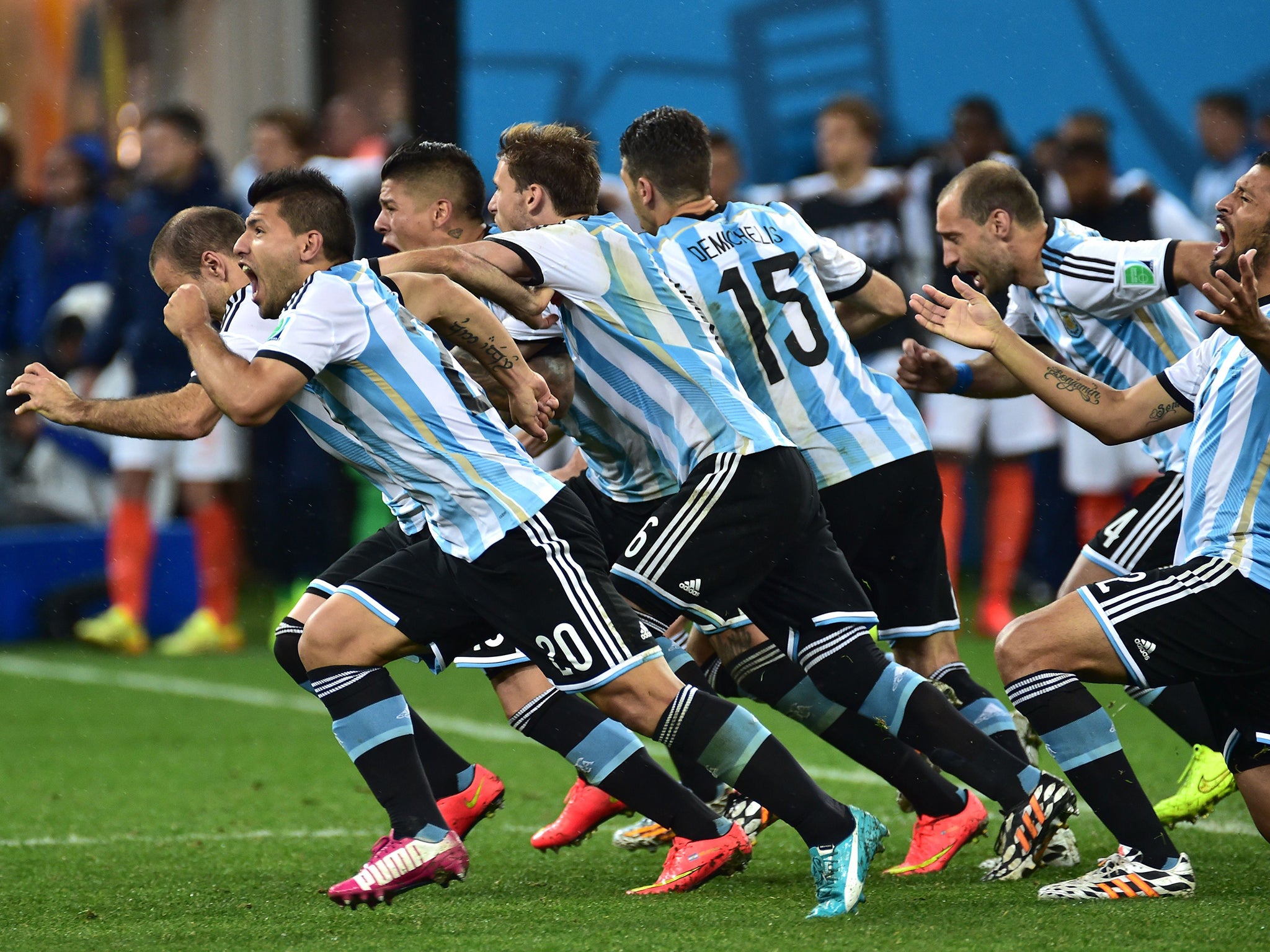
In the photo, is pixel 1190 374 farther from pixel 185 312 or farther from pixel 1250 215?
pixel 185 312

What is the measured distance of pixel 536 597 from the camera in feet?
14.0

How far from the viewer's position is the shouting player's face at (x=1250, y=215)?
440cm

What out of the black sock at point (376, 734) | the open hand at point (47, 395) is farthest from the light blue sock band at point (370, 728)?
the open hand at point (47, 395)

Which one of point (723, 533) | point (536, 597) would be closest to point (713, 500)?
point (723, 533)

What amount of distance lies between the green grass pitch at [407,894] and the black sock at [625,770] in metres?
0.21

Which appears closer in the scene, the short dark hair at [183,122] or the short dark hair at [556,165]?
the short dark hair at [556,165]

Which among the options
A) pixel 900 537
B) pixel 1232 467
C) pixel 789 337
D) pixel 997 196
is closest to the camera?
pixel 1232 467

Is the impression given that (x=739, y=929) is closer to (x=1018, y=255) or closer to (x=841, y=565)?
(x=841, y=565)

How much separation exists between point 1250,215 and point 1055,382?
629 mm

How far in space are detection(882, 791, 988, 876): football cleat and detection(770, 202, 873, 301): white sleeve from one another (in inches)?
64.2

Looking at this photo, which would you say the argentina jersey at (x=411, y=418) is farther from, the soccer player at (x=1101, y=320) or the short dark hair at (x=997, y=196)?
the short dark hair at (x=997, y=196)

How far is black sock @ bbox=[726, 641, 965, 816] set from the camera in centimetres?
495

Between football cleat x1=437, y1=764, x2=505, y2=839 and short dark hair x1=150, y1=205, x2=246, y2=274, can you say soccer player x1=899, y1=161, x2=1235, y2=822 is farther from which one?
short dark hair x1=150, y1=205, x2=246, y2=274

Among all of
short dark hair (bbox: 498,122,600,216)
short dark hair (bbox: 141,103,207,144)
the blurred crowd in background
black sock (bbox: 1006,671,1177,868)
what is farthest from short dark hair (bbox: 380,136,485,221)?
short dark hair (bbox: 141,103,207,144)
